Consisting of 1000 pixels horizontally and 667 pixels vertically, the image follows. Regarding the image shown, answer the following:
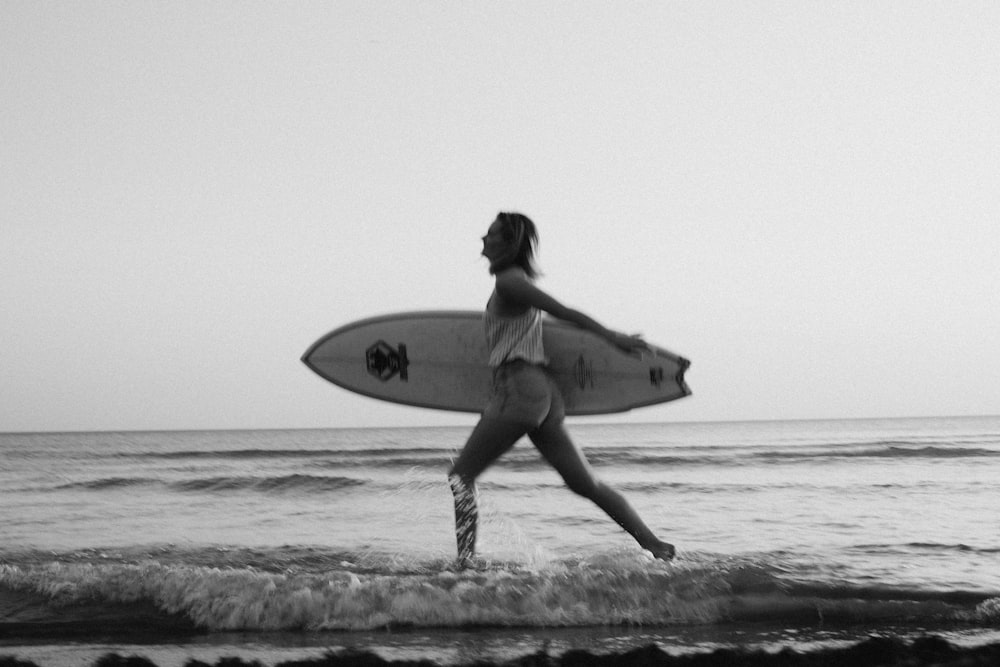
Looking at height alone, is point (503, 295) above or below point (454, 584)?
above

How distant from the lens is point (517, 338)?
405 cm

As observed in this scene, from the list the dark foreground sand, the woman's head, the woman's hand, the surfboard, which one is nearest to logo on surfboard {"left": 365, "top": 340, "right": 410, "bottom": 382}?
the surfboard

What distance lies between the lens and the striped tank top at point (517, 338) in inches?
159

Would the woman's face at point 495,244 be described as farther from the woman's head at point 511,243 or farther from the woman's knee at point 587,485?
the woman's knee at point 587,485

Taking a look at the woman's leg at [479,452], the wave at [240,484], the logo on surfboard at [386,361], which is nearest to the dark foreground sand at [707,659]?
the woman's leg at [479,452]

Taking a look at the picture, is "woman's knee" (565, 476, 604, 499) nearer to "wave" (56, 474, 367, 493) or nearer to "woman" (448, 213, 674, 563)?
"woman" (448, 213, 674, 563)

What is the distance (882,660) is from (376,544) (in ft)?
11.7

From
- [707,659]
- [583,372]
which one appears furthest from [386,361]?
[707,659]

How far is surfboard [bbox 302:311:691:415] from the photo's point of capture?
15.1 ft

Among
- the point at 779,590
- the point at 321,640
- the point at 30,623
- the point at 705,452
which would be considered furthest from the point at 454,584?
the point at 705,452

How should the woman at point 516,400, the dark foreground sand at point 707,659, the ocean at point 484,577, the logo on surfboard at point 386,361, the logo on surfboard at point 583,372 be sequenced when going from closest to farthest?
1. the dark foreground sand at point 707,659
2. the ocean at point 484,577
3. the woman at point 516,400
4. the logo on surfboard at point 583,372
5. the logo on surfboard at point 386,361

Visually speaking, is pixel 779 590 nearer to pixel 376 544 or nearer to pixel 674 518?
pixel 376 544

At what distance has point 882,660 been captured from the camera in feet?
9.32

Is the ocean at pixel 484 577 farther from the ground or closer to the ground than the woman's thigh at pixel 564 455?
closer to the ground
